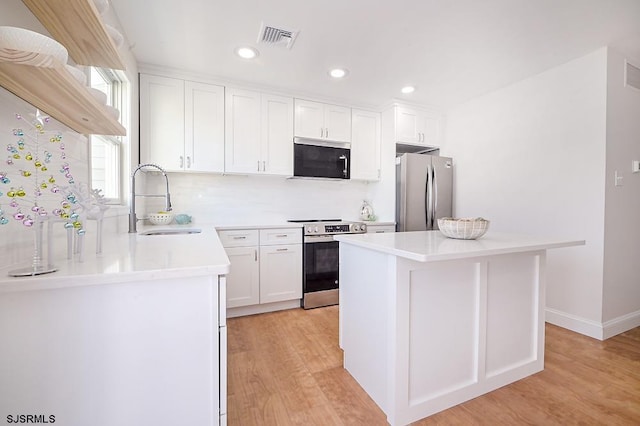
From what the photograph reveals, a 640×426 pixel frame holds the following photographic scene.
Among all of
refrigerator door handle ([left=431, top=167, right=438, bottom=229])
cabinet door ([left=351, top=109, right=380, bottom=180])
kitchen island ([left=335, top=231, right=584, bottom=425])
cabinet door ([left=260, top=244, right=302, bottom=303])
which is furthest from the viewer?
cabinet door ([left=351, top=109, right=380, bottom=180])

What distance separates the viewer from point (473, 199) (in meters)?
3.26

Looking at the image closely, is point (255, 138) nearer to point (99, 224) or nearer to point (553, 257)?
point (99, 224)

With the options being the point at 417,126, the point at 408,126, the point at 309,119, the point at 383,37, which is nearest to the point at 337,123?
the point at 309,119

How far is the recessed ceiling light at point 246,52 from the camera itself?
226 centimetres

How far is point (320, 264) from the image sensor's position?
2945 millimetres

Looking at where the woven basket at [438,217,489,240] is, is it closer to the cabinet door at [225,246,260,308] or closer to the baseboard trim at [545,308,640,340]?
the baseboard trim at [545,308,640,340]

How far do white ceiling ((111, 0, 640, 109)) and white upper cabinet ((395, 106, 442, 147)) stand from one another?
54 cm

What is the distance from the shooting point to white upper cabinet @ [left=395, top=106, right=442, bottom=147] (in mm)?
3387

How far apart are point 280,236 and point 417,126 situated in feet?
7.48

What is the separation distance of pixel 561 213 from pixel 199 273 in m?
3.08

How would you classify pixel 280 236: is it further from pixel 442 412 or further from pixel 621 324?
pixel 621 324

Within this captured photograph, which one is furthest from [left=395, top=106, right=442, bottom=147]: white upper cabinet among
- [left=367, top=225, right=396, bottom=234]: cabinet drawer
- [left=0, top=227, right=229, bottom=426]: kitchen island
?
[left=0, top=227, right=229, bottom=426]: kitchen island

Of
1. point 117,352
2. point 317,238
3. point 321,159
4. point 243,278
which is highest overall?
point 321,159

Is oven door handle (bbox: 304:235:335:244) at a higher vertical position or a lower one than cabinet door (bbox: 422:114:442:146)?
lower
